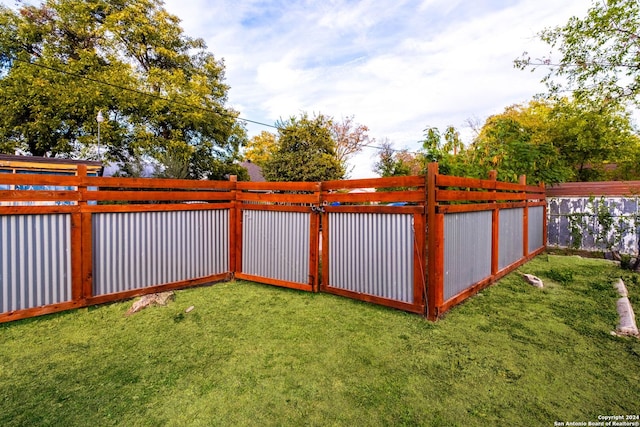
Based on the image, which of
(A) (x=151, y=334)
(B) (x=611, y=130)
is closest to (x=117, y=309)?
(A) (x=151, y=334)

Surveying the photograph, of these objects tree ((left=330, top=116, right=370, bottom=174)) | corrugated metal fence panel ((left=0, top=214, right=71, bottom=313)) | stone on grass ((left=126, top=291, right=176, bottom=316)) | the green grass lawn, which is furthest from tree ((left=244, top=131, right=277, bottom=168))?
the green grass lawn

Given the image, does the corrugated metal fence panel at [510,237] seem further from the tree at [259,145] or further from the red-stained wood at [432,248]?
the tree at [259,145]

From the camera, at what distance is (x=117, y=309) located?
Answer: 3.53m

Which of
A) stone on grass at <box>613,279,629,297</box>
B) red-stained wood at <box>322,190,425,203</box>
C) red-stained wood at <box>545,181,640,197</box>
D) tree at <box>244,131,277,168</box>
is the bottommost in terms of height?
stone on grass at <box>613,279,629,297</box>

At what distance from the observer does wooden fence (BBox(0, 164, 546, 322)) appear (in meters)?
3.21

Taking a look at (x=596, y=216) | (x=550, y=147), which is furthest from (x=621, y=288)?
(x=550, y=147)

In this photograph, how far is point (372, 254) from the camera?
369 centimetres

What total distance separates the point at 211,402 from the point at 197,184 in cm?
313

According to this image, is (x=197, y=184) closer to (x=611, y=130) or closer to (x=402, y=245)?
(x=402, y=245)

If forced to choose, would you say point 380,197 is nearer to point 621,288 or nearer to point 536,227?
point 621,288

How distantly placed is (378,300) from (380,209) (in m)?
1.09

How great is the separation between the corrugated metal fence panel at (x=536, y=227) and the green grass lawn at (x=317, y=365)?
2969 mm

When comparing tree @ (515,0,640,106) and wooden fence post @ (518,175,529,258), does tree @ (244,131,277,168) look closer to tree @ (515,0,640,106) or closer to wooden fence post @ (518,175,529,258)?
tree @ (515,0,640,106)

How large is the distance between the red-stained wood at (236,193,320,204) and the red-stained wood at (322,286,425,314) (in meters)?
1.23
